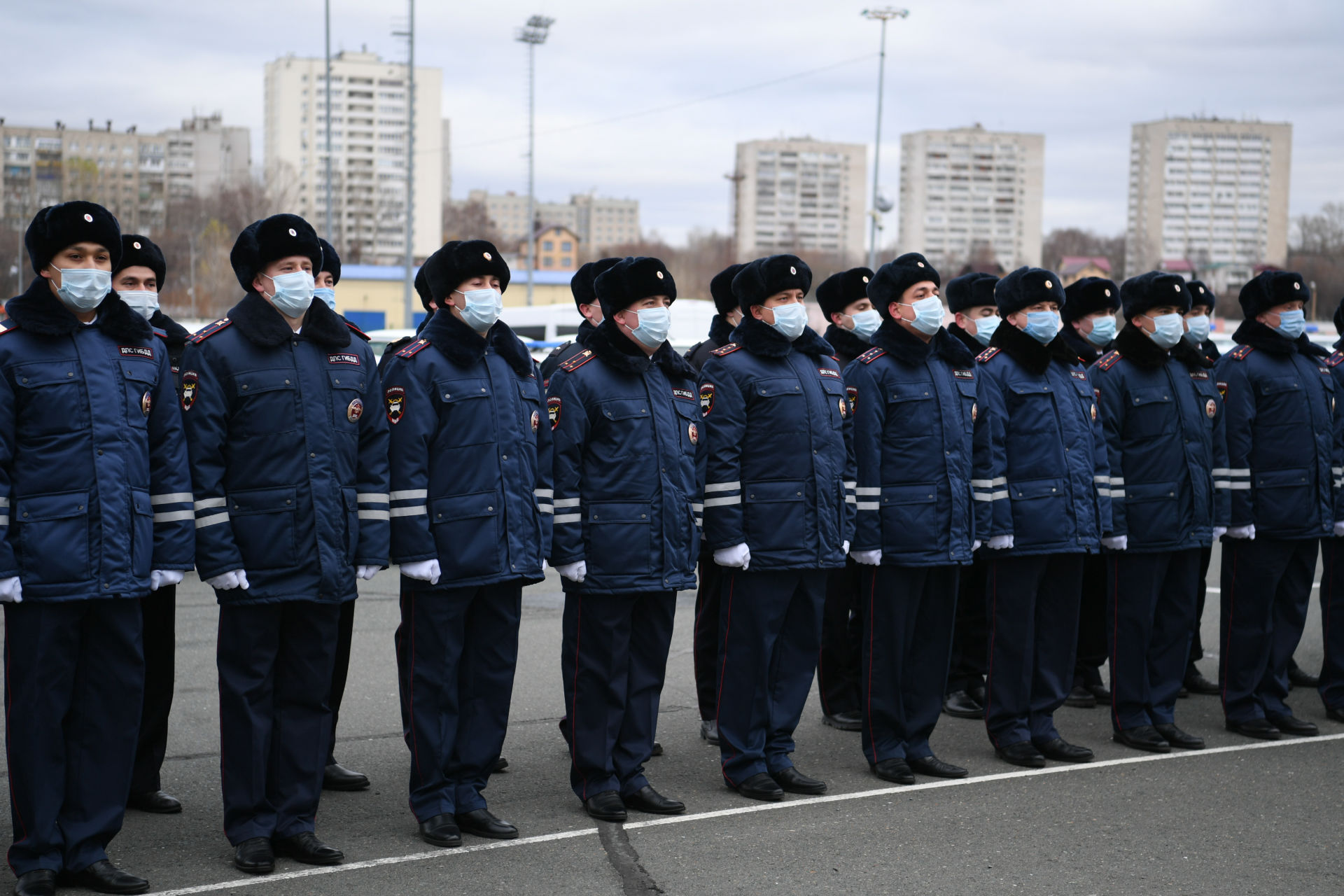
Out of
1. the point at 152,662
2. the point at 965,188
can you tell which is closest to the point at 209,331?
the point at 152,662

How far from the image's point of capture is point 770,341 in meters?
5.93

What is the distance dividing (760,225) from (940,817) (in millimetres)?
136518

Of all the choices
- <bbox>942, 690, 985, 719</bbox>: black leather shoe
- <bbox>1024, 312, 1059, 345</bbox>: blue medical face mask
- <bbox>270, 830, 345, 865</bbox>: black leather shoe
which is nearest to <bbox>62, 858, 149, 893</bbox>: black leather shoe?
<bbox>270, 830, 345, 865</bbox>: black leather shoe

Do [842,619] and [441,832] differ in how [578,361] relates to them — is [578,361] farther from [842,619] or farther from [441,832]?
[842,619]

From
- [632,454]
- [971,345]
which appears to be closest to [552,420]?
[632,454]

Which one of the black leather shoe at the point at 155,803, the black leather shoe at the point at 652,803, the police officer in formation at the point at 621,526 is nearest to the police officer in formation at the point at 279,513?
the black leather shoe at the point at 155,803

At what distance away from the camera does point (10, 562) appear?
14.4 feet

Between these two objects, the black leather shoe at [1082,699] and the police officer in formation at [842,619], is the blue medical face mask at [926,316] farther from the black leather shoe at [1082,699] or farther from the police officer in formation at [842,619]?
the black leather shoe at [1082,699]

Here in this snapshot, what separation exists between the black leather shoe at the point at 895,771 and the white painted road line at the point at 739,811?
0.05 meters

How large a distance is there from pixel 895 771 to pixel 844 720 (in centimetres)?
106

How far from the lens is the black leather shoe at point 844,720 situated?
7133 mm

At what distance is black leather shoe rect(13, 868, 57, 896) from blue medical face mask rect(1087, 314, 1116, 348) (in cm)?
553

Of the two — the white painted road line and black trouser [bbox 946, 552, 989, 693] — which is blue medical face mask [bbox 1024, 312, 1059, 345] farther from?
the white painted road line

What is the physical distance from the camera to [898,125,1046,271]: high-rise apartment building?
449 feet
